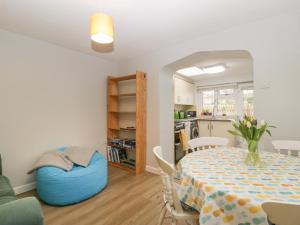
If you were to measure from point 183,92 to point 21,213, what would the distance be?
15.0ft

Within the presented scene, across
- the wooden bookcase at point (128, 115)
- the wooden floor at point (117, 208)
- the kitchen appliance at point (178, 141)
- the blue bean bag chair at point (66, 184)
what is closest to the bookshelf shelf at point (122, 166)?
the wooden bookcase at point (128, 115)

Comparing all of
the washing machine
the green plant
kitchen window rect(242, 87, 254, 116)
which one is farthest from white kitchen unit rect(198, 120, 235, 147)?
the green plant

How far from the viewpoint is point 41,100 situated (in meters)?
2.66

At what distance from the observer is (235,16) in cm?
201

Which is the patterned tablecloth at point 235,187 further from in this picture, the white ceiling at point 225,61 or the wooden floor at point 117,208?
the white ceiling at point 225,61

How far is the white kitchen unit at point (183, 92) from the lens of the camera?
15.2 ft

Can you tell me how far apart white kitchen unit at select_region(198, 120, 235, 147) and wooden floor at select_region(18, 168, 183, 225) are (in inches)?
118

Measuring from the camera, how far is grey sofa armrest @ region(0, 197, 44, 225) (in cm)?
91

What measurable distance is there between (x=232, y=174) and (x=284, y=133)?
1373 mm

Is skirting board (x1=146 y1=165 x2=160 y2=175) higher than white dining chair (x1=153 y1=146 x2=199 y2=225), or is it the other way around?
white dining chair (x1=153 y1=146 x2=199 y2=225)

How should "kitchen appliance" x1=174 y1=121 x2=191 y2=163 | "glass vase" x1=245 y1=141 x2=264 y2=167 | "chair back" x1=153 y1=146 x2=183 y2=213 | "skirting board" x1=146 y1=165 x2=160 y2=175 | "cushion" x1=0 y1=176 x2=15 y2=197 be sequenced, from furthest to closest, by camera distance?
"kitchen appliance" x1=174 y1=121 x2=191 y2=163 < "skirting board" x1=146 y1=165 x2=160 y2=175 < "cushion" x1=0 y1=176 x2=15 y2=197 < "glass vase" x1=245 y1=141 x2=264 y2=167 < "chair back" x1=153 y1=146 x2=183 y2=213

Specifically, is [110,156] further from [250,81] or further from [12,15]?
[250,81]

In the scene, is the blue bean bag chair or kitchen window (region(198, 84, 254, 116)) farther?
kitchen window (region(198, 84, 254, 116))

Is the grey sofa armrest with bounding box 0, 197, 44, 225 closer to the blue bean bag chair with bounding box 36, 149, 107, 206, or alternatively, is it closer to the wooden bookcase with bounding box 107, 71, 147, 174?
the blue bean bag chair with bounding box 36, 149, 107, 206
